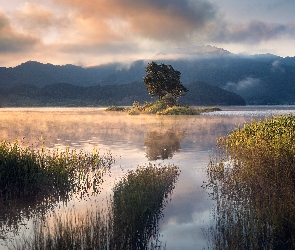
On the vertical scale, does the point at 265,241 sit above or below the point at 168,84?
below

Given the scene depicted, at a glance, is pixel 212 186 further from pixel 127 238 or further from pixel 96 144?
pixel 96 144

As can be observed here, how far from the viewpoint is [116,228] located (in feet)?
34.5

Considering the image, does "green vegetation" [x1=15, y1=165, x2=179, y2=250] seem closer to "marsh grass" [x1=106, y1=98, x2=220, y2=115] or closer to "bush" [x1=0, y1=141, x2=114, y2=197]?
"bush" [x1=0, y1=141, x2=114, y2=197]

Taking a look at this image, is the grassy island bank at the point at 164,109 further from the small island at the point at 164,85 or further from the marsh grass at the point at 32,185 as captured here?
the marsh grass at the point at 32,185

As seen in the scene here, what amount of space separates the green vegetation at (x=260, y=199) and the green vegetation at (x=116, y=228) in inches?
90.3

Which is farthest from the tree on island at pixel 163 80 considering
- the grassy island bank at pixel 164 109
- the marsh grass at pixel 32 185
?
the marsh grass at pixel 32 185


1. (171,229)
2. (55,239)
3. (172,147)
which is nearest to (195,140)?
(172,147)

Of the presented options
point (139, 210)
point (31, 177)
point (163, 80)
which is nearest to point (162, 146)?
point (31, 177)

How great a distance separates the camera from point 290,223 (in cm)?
1026

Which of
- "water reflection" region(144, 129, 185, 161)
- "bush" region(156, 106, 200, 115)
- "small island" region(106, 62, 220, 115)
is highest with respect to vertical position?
"small island" region(106, 62, 220, 115)

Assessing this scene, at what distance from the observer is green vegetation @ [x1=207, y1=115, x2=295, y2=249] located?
10.1m

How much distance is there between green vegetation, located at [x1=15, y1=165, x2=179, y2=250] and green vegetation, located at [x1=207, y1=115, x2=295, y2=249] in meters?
2.29

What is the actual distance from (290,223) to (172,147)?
86.2 ft

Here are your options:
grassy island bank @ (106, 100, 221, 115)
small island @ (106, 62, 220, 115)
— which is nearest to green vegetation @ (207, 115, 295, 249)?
grassy island bank @ (106, 100, 221, 115)
